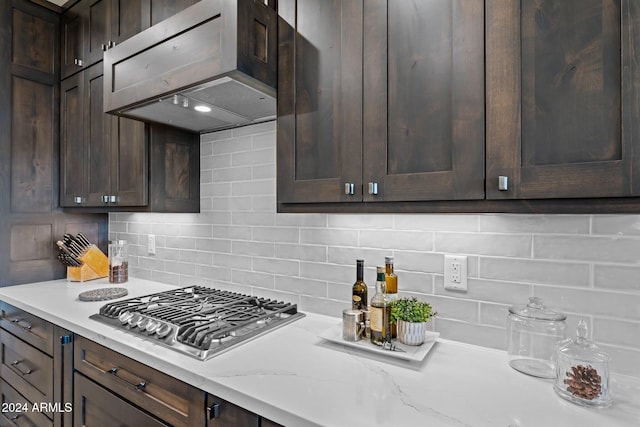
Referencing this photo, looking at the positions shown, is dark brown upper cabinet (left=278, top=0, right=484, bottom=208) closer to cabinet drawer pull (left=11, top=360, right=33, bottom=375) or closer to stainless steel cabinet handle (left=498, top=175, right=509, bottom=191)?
stainless steel cabinet handle (left=498, top=175, right=509, bottom=191)

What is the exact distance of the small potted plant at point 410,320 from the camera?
1.16 metres

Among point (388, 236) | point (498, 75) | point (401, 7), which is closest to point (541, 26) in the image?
point (498, 75)

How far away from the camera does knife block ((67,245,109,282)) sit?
2.31 metres

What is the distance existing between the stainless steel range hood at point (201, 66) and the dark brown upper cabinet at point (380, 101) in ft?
0.35

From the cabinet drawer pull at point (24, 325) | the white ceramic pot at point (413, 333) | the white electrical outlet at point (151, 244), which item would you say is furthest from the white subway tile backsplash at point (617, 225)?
the cabinet drawer pull at point (24, 325)

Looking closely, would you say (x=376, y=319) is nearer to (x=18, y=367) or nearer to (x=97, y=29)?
(x=18, y=367)

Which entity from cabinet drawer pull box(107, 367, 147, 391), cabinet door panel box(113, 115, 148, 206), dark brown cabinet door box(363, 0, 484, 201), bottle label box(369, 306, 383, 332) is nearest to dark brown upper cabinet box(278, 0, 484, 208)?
dark brown cabinet door box(363, 0, 484, 201)

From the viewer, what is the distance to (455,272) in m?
1.27

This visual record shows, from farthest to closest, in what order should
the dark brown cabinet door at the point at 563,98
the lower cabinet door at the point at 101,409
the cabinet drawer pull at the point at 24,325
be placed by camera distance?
the cabinet drawer pull at the point at 24,325 < the lower cabinet door at the point at 101,409 < the dark brown cabinet door at the point at 563,98

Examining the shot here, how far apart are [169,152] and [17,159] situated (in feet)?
3.89

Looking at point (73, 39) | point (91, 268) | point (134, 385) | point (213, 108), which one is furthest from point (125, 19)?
point (134, 385)

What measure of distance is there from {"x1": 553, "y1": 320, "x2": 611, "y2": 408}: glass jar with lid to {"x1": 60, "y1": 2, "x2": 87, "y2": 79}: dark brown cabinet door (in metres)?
2.92

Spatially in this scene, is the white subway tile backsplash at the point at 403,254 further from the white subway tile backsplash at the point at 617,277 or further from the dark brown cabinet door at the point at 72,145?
the dark brown cabinet door at the point at 72,145

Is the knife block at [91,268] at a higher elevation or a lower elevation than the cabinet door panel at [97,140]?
lower
